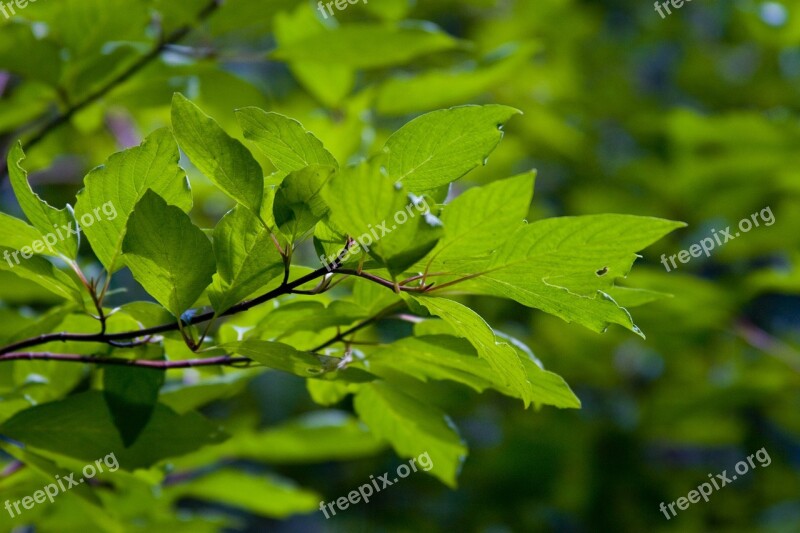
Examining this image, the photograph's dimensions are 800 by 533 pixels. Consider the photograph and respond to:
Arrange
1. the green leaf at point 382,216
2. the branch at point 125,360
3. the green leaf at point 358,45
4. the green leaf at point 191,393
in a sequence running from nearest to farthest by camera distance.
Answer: the green leaf at point 382,216 → the branch at point 125,360 → the green leaf at point 191,393 → the green leaf at point 358,45

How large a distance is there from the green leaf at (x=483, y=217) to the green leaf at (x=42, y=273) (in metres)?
0.25

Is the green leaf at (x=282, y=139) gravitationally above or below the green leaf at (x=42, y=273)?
above

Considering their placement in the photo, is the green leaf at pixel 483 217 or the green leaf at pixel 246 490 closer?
the green leaf at pixel 483 217

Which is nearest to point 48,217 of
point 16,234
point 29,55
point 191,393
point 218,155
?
point 16,234

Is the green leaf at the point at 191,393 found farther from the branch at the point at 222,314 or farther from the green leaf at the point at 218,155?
the green leaf at the point at 218,155

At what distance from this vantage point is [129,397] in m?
0.55

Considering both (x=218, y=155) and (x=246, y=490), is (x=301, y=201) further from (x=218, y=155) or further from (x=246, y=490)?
(x=246, y=490)

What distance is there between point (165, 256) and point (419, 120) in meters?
0.17

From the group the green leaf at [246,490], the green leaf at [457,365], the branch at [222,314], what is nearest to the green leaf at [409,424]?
the green leaf at [457,365]

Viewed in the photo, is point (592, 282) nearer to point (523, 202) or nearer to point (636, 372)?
point (523, 202)

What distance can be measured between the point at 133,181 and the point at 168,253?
5 centimetres

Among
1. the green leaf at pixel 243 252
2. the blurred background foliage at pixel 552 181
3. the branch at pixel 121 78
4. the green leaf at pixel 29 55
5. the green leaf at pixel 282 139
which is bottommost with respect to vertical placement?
the blurred background foliage at pixel 552 181

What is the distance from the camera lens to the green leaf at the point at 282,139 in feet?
1.49

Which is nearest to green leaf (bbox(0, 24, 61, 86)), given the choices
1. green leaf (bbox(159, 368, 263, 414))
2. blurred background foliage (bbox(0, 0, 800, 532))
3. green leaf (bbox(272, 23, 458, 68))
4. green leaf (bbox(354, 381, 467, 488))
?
blurred background foliage (bbox(0, 0, 800, 532))
